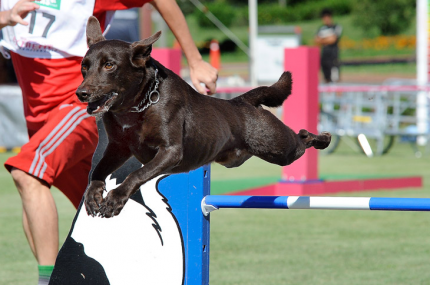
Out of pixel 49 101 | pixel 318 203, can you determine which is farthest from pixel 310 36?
pixel 318 203

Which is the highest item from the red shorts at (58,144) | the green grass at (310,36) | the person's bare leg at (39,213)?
the green grass at (310,36)

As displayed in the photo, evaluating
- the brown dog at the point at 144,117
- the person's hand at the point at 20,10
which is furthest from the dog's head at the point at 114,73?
the person's hand at the point at 20,10

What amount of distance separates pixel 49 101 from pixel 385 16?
41503 millimetres

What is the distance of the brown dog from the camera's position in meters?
2.14

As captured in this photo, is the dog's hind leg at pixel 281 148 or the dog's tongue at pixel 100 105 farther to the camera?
the dog's hind leg at pixel 281 148

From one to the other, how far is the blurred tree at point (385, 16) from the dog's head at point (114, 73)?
4187cm

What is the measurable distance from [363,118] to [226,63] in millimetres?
24691

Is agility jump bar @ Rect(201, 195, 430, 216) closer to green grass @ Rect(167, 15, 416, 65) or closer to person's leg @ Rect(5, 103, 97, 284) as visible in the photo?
person's leg @ Rect(5, 103, 97, 284)

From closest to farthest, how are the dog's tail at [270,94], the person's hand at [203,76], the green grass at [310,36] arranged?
1. the dog's tail at [270,94]
2. the person's hand at [203,76]
3. the green grass at [310,36]

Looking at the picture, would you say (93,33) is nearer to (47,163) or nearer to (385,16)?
(47,163)

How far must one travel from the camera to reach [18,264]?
4.80m

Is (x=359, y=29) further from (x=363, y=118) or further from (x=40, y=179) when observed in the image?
(x=40, y=179)

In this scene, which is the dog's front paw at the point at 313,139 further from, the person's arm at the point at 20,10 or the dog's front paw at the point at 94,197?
the person's arm at the point at 20,10

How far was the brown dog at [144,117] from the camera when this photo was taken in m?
2.14
